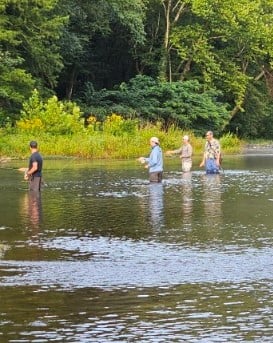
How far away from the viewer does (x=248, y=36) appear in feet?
219

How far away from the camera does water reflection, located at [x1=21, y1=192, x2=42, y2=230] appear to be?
1742 cm

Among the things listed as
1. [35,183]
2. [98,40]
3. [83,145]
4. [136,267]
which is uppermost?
[98,40]

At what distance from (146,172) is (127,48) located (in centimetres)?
3526

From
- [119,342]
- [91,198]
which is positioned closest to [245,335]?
[119,342]

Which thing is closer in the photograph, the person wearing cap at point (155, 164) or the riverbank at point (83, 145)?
the person wearing cap at point (155, 164)

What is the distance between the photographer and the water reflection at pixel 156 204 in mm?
17375

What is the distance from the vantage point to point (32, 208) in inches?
789

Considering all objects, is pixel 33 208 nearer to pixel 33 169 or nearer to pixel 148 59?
pixel 33 169

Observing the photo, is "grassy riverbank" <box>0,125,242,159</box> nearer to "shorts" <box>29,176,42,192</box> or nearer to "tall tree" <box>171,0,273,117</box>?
"shorts" <box>29,176,42,192</box>

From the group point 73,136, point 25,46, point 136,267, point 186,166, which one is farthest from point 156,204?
point 25,46

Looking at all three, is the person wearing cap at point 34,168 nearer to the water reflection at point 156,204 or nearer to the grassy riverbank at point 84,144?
the water reflection at point 156,204

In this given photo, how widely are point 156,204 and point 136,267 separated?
859cm

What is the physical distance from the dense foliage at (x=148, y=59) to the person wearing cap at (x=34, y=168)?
26453 mm

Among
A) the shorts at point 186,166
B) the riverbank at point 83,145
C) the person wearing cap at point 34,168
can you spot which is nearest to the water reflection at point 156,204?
the person wearing cap at point 34,168
